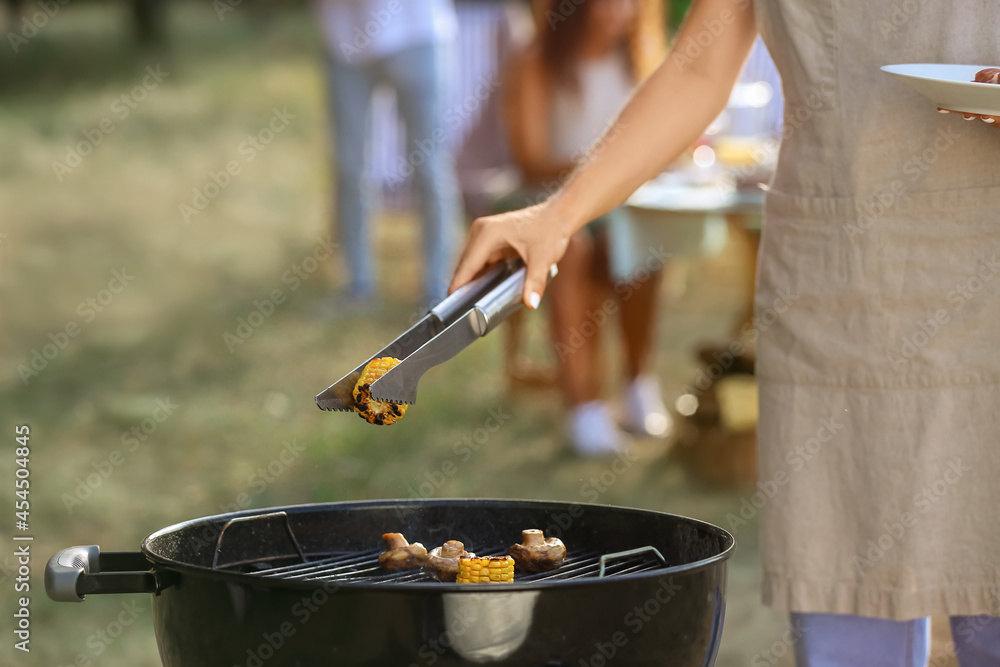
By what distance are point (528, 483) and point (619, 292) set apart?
44.4 inches

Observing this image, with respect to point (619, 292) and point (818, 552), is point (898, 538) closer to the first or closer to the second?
point (818, 552)

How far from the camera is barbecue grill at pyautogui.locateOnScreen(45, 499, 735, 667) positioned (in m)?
1.29

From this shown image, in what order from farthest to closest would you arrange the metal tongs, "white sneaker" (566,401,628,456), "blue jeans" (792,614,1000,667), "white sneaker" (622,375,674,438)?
"white sneaker" (622,375,674,438)
"white sneaker" (566,401,628,456)
"blue jeans" (792,614,1000,667)
the metal tongs

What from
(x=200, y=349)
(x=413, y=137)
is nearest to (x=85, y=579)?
(x=200, y=349)

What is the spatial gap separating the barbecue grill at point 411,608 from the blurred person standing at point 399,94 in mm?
5014

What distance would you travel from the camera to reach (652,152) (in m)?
1.70

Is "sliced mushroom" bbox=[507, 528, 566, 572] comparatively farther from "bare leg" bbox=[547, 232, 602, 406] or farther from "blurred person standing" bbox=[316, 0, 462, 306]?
"blurred person standing" bbox=[316, 0, 462, 306]

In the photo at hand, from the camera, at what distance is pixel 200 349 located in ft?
21.1

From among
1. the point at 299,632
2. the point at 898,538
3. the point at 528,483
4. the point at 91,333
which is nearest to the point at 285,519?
the point at 299,632

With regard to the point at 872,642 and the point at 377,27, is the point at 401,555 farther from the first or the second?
the point at 377,27

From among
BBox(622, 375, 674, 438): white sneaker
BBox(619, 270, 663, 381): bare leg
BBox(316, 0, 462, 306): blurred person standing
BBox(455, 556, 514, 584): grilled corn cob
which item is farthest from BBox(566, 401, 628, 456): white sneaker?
BBox(455, 556, 514, 584): grilled corn cob

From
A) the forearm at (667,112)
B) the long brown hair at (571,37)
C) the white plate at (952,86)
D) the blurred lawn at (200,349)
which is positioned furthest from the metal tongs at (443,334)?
the long brown hair at (571,37)

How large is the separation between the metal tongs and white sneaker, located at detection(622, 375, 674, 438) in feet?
12.1

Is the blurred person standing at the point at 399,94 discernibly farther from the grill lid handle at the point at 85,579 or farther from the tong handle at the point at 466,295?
the grill lid handle at the point at 85,579
